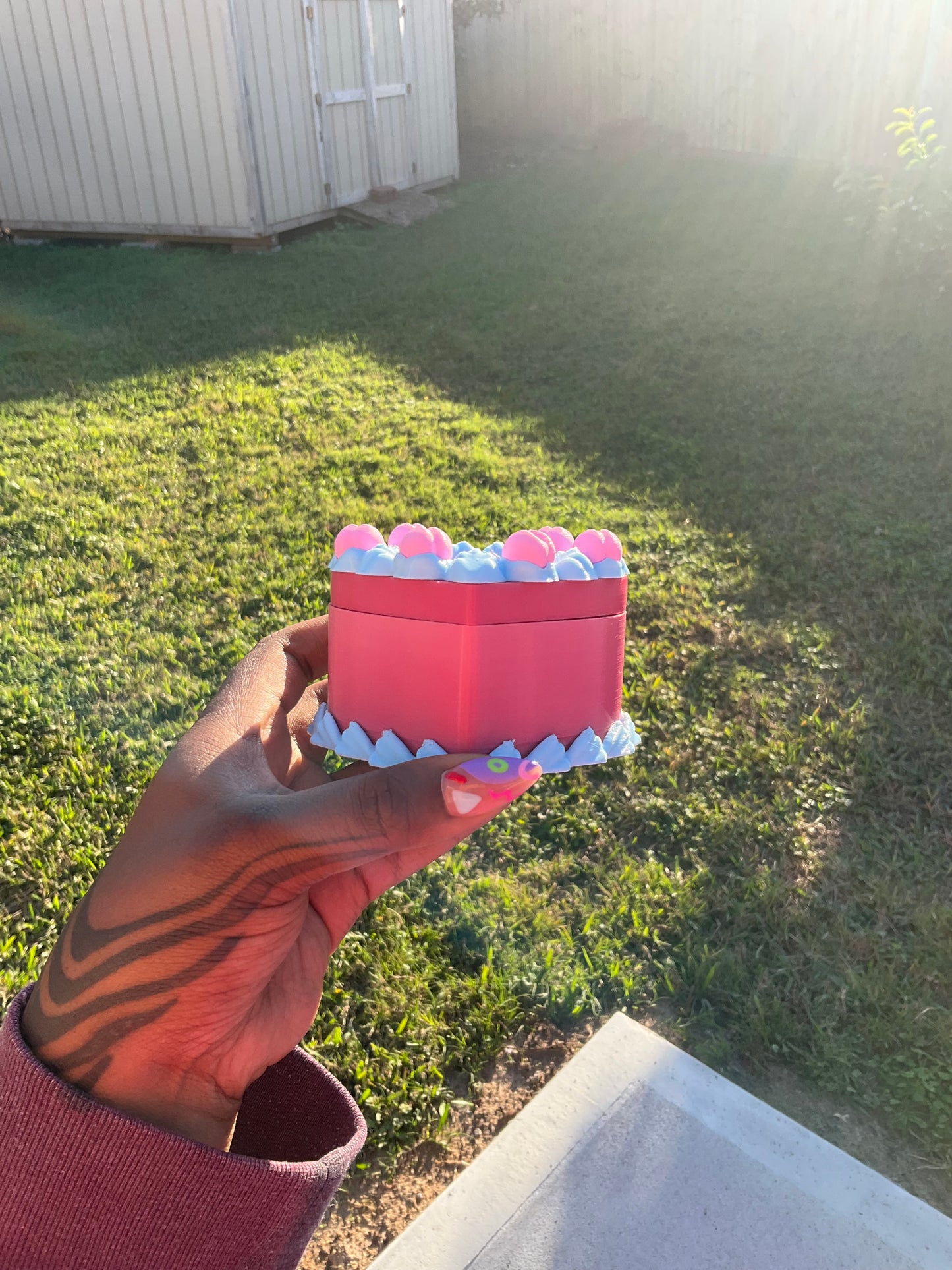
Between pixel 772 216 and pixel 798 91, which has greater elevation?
pixel 798 91

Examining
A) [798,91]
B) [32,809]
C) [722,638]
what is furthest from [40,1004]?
[798,91]

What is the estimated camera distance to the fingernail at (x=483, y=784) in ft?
4.37

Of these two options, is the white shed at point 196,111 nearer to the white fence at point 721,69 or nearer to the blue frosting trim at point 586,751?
the white fence at point 721,69

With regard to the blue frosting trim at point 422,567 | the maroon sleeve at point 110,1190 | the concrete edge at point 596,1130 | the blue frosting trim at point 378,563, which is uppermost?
the blue frosting trim at point 422,567

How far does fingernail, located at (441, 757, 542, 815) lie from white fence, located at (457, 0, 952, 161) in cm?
920

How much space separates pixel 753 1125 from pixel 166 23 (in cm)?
999

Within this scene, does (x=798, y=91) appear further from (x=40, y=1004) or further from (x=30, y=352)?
(x=40, y=1004)

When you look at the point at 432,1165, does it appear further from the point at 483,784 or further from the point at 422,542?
the point at 422,542

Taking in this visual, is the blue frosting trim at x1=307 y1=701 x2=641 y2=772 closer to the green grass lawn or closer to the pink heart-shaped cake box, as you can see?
the pink heart-shaped cake box

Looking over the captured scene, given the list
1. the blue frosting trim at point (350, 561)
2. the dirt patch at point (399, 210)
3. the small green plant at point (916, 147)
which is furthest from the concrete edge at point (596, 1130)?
the dirt patch at point (399, 210)

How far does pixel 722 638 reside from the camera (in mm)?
3799

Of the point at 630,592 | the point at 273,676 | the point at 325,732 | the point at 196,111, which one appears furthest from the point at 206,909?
the point at 196,111

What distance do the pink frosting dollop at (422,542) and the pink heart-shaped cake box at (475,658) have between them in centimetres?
5

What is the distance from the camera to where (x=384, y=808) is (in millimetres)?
1302
